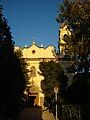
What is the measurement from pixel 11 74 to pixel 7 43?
8.12ft

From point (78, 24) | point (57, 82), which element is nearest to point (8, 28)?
point (78, 24)

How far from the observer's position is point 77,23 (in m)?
30.8

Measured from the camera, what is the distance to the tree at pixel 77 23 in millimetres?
29734

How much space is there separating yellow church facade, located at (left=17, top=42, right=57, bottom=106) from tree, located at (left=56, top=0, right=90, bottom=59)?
32.1 meters

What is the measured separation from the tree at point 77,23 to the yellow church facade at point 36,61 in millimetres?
32056

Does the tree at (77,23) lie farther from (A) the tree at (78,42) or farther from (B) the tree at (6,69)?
(B) the tree at (6,69)

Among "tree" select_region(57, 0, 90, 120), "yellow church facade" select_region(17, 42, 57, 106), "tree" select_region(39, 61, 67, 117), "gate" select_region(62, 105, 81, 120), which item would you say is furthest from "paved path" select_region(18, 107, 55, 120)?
"yellow church facade" select_region(17, 42, 57, 106)

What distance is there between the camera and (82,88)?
1289 inches

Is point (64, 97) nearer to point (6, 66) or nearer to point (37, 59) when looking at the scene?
point (6, 66)

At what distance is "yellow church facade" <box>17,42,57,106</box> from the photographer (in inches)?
2569

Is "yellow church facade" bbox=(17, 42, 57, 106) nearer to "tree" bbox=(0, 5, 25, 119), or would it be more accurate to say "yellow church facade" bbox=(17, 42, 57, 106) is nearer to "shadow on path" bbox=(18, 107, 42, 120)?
"shadow on path" bbox=(18, 107, 42, 120)

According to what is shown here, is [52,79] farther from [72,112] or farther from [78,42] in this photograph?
[72,112]

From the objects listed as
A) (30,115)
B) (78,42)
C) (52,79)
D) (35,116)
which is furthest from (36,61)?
(78,42)

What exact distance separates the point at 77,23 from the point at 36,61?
37.2m
